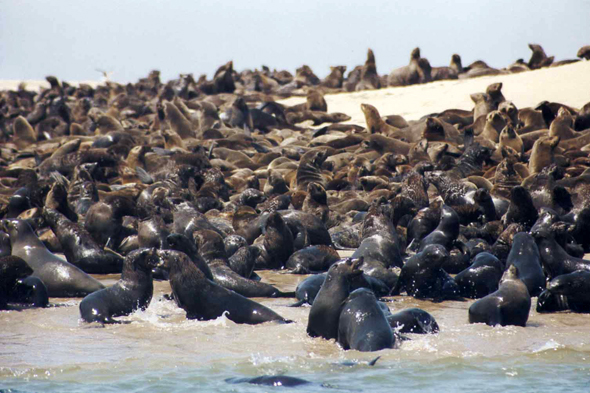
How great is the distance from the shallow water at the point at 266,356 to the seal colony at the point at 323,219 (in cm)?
22

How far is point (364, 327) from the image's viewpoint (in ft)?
19.0

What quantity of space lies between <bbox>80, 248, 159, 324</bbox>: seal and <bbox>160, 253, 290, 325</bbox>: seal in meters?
0.34

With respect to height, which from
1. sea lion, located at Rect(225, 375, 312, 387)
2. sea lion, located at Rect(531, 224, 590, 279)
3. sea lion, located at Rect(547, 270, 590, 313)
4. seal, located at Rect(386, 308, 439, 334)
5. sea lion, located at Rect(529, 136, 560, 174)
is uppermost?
sea lion, located at Rect(529, 136, 560, 174)

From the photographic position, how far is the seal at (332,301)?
618 centimetres

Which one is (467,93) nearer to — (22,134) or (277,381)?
(22,134)

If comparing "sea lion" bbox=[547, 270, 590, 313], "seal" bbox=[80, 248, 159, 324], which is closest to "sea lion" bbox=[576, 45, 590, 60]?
"sea lion" bbox=[547, 270, 590, 313]

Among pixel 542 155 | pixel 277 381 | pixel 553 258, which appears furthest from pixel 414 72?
pixel 277 381

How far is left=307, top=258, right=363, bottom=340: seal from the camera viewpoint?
20.3 ft

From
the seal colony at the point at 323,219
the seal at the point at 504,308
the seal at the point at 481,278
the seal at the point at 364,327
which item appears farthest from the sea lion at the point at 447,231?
the seal at the point at 364,327

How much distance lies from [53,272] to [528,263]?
4.49 m

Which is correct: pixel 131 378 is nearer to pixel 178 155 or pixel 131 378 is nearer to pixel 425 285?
pixel 425 285

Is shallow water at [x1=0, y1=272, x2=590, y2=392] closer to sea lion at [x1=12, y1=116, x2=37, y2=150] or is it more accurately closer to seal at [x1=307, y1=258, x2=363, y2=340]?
seal at [x1=307, y1=258, x2=363, y2=340]

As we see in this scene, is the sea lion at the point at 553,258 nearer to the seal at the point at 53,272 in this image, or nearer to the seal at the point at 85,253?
the seal at the point at 53,272

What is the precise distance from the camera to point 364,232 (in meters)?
9.45
